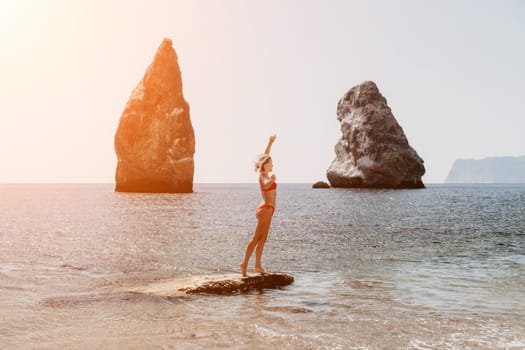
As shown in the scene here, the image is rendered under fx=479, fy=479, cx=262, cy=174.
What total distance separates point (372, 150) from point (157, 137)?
50630mm

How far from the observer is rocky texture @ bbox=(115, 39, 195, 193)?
93.3 m

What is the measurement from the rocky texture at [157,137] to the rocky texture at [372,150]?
42.0 meters

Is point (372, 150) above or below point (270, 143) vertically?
above

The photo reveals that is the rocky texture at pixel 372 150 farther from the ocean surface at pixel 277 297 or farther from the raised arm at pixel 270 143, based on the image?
the raised arm at pixel 270 143

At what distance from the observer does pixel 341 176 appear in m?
120

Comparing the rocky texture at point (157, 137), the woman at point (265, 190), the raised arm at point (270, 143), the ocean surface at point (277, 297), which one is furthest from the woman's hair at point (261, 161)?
the rocky texture at point (157, 137)

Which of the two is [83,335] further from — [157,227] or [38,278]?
[157,227]

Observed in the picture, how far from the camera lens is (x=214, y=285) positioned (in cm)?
1073

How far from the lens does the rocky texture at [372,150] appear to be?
4402 inches

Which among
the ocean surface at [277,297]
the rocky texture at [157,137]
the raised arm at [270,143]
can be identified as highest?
the rocky texture at [157,137]

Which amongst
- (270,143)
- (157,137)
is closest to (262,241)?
(270,143)

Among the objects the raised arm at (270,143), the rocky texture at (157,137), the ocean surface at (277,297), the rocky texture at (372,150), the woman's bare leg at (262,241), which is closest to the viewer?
the ocean surface at (277,297)

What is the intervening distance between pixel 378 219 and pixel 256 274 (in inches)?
1058

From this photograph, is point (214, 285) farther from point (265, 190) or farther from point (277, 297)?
point (265, 190)
